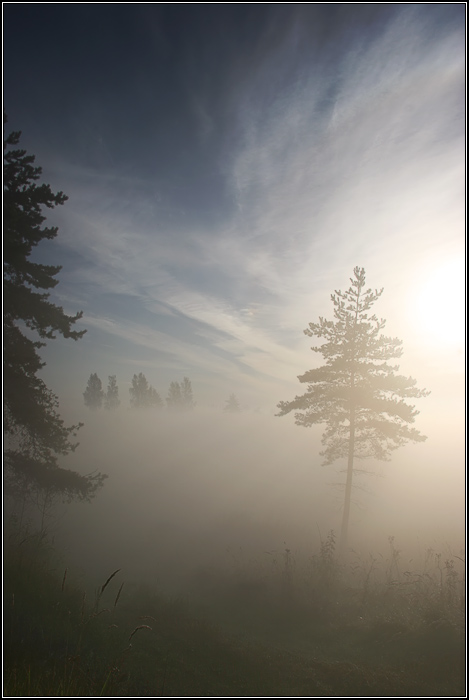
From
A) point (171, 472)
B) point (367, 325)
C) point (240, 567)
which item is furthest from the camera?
point (171, 472)

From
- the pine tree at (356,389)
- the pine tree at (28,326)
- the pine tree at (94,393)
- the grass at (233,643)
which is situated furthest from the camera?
the pine tree at (94,393)

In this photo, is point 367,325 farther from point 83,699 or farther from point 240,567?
point 83,699

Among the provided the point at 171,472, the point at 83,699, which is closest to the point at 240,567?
the point at 83,699

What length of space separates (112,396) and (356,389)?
73.0 m

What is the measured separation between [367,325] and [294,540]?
1389 centimetres

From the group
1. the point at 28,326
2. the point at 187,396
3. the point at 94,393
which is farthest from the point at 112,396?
the point at 28,326

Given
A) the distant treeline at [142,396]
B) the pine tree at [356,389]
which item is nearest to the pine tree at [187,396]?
the distant treeline at [142,396]

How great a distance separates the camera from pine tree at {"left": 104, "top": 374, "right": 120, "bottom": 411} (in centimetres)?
7591

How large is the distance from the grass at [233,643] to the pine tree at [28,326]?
105 inches

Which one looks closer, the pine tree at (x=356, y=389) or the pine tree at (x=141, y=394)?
the pine tree at (x=356, y=389)

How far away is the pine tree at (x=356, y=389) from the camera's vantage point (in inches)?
612

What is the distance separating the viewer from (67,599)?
6988mm

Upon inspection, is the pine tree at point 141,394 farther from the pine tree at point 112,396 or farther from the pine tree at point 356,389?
the pine tree at point 356,389

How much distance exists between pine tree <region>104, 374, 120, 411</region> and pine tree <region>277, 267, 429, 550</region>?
6916cm
